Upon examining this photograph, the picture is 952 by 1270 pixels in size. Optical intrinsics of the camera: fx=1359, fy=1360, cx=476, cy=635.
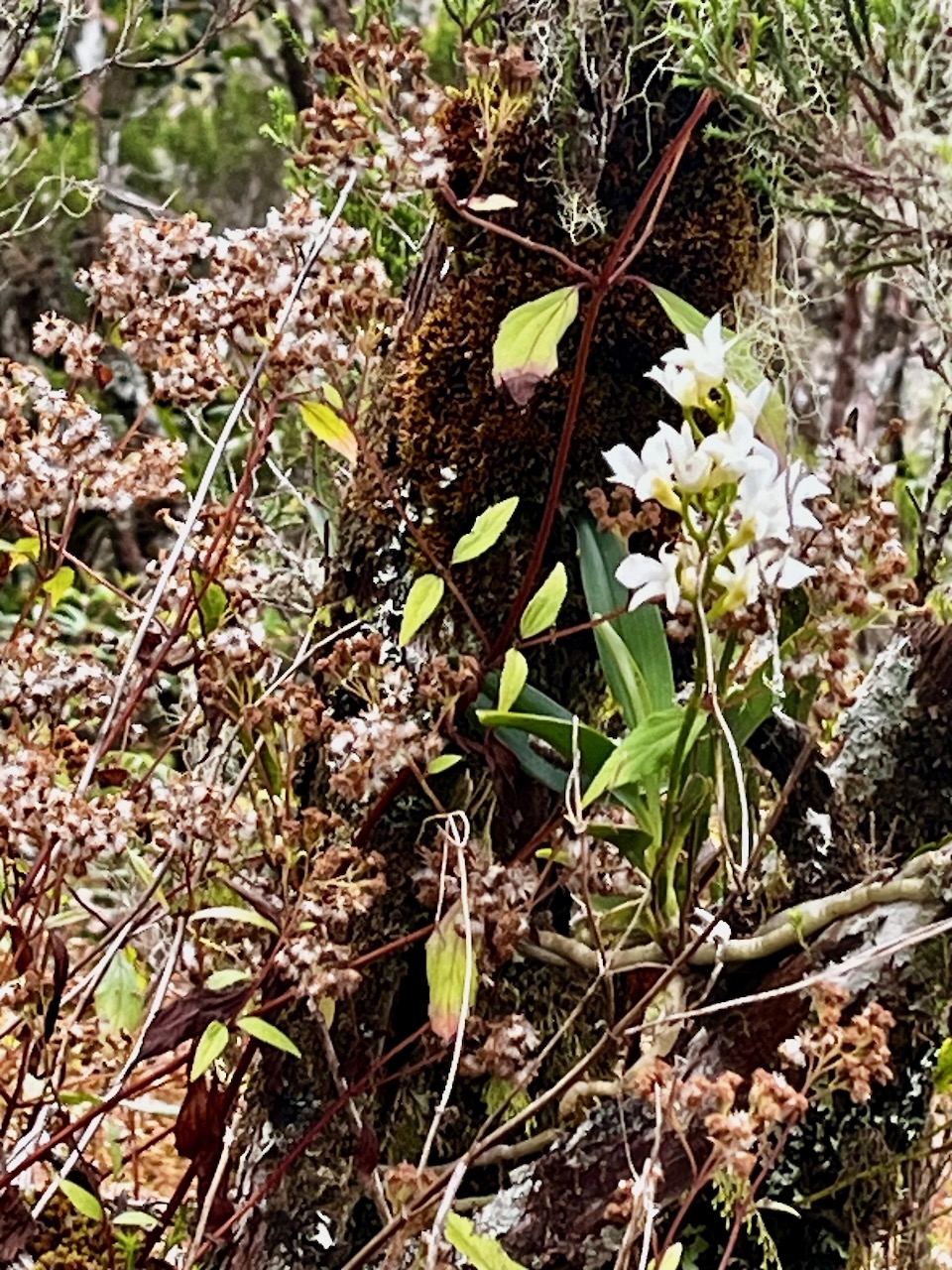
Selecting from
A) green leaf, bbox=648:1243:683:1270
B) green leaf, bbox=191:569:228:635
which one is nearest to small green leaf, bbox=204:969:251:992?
green leaf, bbox=191:569:228:635

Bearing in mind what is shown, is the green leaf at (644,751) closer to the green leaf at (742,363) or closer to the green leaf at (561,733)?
the green leaf at (561,733)

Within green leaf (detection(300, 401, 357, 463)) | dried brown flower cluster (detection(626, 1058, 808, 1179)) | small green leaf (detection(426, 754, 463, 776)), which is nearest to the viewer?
dried brown flower cluster (detection(626, 1058, 808, 1179))

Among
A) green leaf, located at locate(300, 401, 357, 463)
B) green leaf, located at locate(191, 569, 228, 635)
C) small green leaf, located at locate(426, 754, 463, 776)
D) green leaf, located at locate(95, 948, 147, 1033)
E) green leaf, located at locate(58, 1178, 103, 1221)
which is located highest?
green leaf, located at locate(300, 401, 357, 463)

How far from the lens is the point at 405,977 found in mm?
1078

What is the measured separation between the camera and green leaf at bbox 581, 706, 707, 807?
2.84 ft

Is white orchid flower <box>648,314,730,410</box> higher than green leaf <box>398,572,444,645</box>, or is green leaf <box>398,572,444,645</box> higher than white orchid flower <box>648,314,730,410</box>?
white orchid flower <box>648,314,730,410</box>

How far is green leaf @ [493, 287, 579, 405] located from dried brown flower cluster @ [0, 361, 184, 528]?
26 cm

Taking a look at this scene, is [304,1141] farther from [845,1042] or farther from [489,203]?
[489,203]

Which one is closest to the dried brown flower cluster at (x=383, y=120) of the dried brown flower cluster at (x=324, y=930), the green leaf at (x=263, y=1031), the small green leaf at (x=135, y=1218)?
the dried brown flower cluster at (x=324, y=930)

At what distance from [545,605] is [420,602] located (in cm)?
9

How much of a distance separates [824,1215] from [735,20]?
843mm

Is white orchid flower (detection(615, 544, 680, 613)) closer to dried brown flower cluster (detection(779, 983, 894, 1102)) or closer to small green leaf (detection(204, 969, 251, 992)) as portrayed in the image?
dried brown flower cluster (detection(779, 983, 894, 1102))

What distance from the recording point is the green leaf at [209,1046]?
852 mm

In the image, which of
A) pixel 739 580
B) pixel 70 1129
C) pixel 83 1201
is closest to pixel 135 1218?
pixel 83 1201
